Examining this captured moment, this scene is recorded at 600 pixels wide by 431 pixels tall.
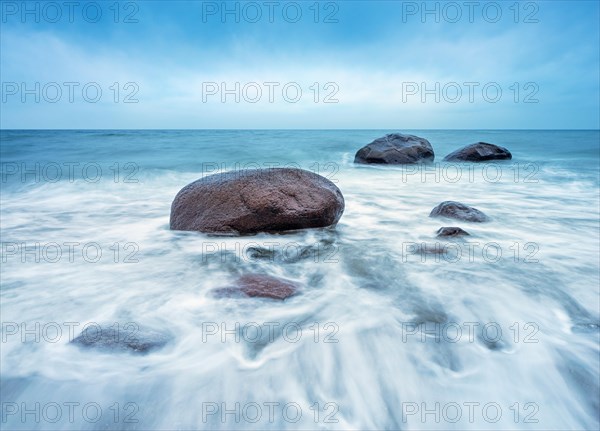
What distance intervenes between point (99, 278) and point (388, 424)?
259cm

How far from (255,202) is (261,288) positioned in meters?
1.41

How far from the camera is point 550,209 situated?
5.95 meters

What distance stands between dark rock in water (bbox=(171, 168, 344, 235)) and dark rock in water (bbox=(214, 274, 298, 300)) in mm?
1160

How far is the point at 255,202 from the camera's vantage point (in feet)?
13.1

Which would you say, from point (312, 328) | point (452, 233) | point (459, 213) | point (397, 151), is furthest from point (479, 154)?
point (312, 328)

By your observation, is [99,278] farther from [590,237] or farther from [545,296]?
[590,237]

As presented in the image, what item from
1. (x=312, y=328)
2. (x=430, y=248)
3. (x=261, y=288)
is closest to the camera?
(x=312, y=328)

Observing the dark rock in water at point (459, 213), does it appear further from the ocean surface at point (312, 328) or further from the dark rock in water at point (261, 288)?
the dark rock in water at point (261, 288)

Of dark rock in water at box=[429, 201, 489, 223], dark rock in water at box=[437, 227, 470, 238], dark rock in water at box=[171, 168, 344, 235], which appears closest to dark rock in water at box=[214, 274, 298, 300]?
dark rock in water at box=[171, 168, 344, 235]

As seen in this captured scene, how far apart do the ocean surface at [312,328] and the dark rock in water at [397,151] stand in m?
7.45

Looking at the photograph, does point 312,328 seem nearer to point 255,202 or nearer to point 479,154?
point 255,202

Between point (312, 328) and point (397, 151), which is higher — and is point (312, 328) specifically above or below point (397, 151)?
below

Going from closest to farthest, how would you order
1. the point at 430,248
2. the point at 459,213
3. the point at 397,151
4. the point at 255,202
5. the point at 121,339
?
the point at 121,339 → the point at 430,248 → the point at 255,202 → the point at 459,213 → the point at 397,151

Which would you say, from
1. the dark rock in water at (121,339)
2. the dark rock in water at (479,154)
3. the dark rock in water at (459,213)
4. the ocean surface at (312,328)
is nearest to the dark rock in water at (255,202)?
the ocean surface at (312,328)
